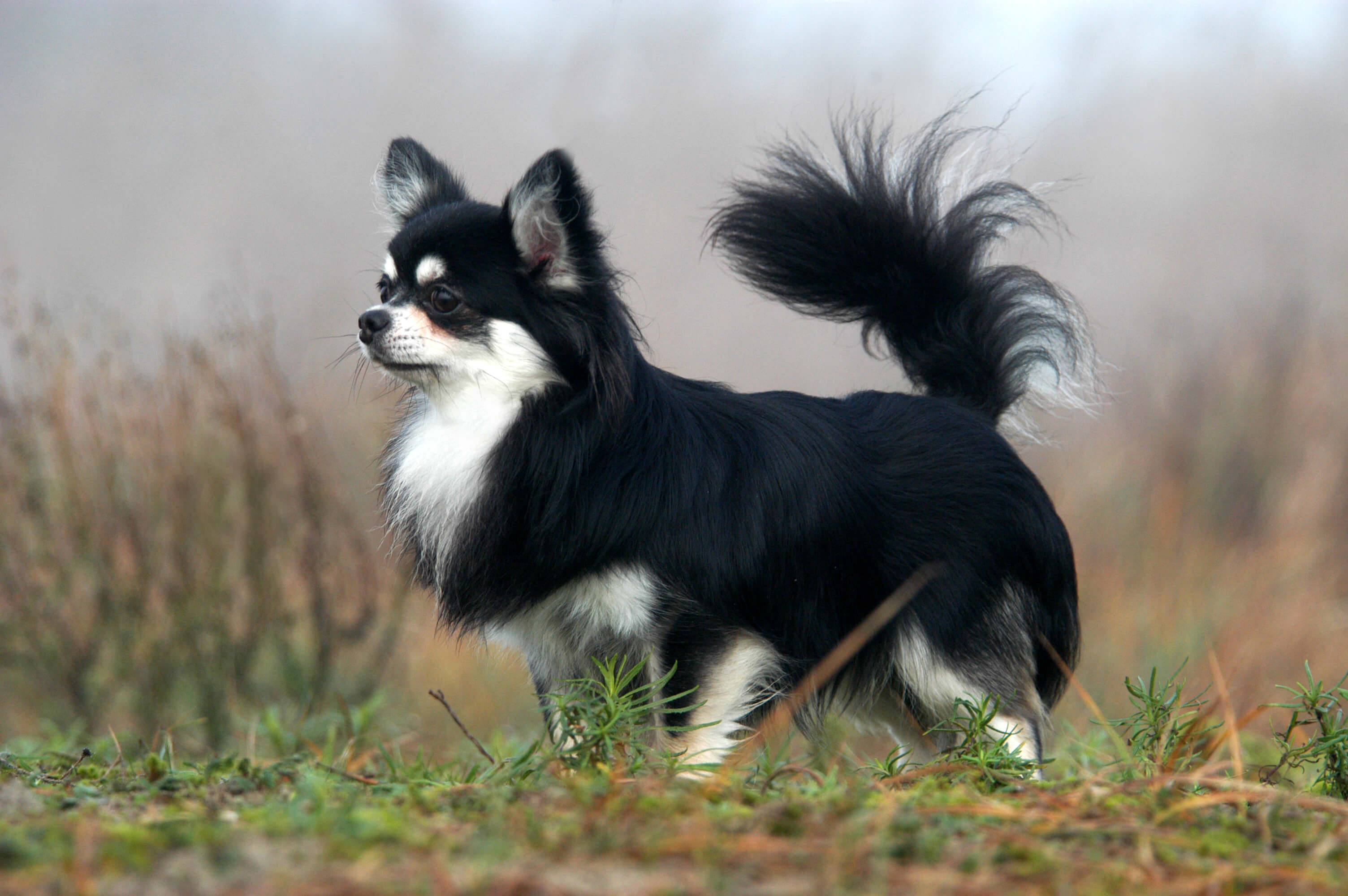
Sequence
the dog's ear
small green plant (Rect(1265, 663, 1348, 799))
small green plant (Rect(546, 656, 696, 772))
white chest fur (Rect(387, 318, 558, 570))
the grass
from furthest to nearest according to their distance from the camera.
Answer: the dog's ear → white chest fur (Rect(387, 318, 558, 570)) → small green plant (Rect(1265, 663, 1348, 799)) → small green plant (Rect(546, 656, 696, 772)) → the grass

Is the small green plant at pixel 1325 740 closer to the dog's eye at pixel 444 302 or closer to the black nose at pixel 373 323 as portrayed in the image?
the dog's eye at pixel 444 302

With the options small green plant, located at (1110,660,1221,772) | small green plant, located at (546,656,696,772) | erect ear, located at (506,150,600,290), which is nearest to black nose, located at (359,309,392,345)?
erect ear, located at (506,150,600,290)

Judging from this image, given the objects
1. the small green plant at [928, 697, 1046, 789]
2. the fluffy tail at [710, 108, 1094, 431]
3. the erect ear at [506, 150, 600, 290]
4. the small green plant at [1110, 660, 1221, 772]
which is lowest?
the small green plant at [928, 697, 1046, 789]

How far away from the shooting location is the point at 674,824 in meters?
1.68

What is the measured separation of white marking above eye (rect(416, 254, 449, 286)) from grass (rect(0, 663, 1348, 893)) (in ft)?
4.01

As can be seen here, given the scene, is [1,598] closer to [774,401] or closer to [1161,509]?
[774,401]

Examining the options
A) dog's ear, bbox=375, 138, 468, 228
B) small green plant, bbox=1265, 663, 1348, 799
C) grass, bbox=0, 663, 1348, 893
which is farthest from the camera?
dog's ear, bbox=375, 138, 468, 228

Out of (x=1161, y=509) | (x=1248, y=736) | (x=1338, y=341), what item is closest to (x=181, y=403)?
(x=1248, y=736)

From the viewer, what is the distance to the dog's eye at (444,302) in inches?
126

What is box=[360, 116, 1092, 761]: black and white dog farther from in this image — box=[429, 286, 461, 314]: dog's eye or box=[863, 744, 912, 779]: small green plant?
box=[863, 744, 912, 779]: small green plant

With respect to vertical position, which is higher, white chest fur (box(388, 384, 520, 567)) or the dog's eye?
the dog's eye

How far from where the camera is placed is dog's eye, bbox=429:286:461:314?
10.5ft

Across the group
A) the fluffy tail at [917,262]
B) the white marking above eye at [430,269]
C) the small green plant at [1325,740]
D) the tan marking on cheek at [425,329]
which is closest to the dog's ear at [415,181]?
the white marking above eye at [430,269]

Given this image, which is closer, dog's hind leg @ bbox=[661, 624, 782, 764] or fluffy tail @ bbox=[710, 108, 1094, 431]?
dog's hind leg @ bbox=[661, 624, 782, 764]
